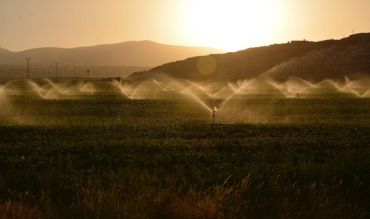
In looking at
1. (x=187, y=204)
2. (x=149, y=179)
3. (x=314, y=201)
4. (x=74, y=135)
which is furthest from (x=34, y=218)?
(x=74, y=135)

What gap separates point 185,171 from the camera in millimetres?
17844

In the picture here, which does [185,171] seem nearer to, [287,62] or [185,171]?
[185,171]

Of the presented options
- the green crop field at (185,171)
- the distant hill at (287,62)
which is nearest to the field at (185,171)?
the green crop field at (185,171)

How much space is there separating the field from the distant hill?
9671 centimetres

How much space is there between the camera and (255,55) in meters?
181

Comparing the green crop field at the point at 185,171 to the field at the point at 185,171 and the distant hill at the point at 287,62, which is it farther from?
the distant hill at the point at 287,62

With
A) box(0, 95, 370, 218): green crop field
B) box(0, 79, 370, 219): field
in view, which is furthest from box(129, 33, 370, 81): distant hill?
box(0, 95, 370, 218): green crop field

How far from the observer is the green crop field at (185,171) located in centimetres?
1201

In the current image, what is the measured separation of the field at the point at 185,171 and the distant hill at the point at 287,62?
96.7 m

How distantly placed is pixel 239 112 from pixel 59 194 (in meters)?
31.2

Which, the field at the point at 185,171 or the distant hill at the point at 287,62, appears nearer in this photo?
the field at the point at 185,171

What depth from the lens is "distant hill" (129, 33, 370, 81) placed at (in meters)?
133

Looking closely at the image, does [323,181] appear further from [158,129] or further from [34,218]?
[158,129]

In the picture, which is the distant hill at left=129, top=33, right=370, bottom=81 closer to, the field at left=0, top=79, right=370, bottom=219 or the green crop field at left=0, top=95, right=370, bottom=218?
the field at left=0, top=79, right=370, bottom=219
